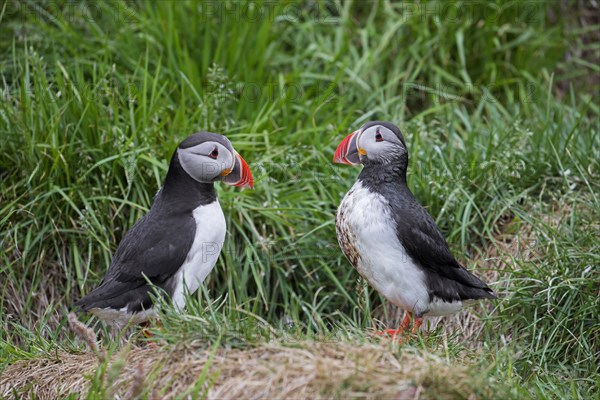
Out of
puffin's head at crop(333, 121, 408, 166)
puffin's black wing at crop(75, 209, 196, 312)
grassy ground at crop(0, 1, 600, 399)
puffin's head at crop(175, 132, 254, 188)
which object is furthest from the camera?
puffin's head at crop(333, 121, 408, 166)

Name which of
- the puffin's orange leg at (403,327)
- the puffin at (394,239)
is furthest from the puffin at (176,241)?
the puffin's orange leg at (403,327)

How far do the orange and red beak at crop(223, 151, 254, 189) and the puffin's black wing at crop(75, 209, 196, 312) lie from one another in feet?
0.97

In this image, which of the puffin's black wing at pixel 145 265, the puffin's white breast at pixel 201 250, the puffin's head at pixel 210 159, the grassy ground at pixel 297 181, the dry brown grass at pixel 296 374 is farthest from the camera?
the puffin's head at pixel 210 159

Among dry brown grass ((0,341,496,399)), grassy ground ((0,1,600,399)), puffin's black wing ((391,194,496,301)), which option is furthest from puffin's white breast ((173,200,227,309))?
puffin's black wing ((391,194,496,301))

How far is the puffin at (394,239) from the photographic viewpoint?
4395 mm

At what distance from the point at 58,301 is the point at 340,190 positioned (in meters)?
1.94

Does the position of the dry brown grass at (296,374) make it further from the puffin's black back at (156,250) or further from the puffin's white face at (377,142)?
the puffin's white face at (377,142)

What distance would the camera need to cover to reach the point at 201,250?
14.3 ft

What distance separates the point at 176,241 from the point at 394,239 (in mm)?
1124

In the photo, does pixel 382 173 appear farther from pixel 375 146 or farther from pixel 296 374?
pixel 296 374

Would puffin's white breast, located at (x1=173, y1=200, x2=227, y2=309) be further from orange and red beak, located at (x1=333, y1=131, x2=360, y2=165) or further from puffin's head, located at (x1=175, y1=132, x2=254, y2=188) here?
orange and red beak, located at (x1=333, y1=131, x2=360, y2=165)

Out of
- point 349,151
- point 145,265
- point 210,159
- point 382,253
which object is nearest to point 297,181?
point 349,151

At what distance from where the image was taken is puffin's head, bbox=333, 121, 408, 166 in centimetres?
453

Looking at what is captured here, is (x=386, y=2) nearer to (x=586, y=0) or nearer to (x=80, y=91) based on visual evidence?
(x=586, y=0)
